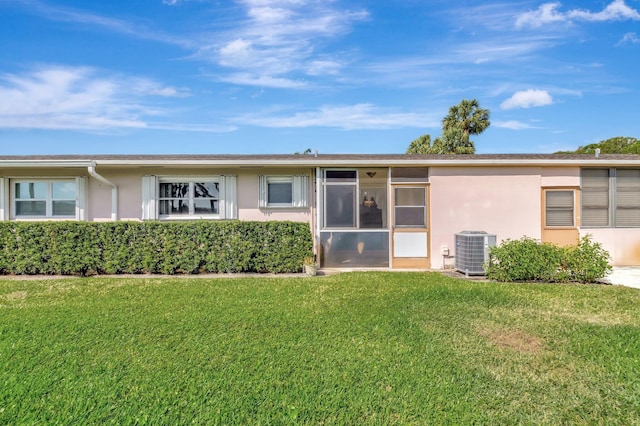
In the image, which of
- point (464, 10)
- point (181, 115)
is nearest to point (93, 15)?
point (181, 115)

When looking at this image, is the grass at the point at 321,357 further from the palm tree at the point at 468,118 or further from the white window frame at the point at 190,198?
the palm tree at the point at 468,118

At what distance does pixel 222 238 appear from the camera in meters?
9.12

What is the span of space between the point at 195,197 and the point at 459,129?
69.9ft

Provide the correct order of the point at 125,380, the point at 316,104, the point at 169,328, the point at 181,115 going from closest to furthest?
the point at 125,380
the point at 169,328
the point at 181,115
the point at 316,104

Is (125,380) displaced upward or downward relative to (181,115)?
downward

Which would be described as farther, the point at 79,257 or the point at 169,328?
the point at 79,257

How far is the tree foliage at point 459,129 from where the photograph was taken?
25500 millimetres

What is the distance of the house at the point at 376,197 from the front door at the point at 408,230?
0.09ft

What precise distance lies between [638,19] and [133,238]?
17403mm

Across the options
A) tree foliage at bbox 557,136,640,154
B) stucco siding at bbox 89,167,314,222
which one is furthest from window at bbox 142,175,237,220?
tree foliage at bbox 557,136,640,154

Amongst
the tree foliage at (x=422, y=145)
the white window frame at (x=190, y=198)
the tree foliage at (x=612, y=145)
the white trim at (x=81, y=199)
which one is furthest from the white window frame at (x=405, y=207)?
the tree foliage at (x=612, y=145)

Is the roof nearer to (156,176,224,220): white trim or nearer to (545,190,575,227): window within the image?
(156,176,224,220): white trim

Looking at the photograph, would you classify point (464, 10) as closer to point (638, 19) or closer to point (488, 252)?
point (638, 19)

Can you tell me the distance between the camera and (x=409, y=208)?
10039mm
